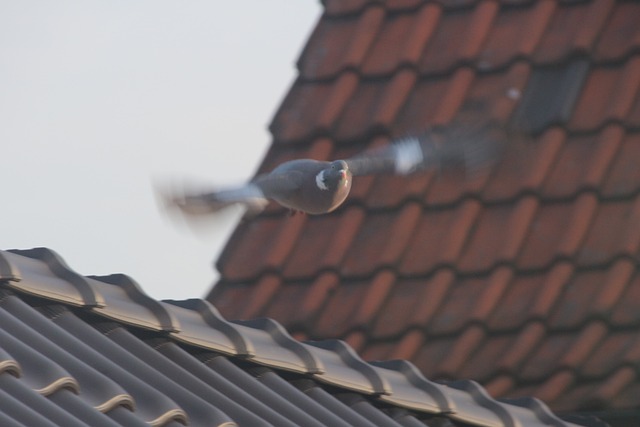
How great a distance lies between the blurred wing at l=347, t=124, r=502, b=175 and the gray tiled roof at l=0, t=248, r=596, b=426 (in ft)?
1.69

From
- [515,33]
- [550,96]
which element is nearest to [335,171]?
[550,96]

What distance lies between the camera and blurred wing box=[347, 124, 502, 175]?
4047 mm

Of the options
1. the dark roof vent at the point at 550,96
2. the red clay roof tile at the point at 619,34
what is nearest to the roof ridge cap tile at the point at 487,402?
the dark roof vent at the point at 550,96

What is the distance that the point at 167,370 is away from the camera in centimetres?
345

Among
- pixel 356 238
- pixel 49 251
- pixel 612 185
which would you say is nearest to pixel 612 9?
pixel 612 185

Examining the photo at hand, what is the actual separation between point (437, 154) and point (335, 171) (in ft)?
1.28

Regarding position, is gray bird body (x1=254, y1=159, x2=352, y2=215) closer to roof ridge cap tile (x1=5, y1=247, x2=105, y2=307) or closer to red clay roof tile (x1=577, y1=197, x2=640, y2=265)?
roof ridge cap tile (x1=5, y1=247, x2=105, y2=307)

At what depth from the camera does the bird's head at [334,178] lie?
3.78 metres

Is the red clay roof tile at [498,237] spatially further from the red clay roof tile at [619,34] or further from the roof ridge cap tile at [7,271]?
the roof ridge cap tile at [7,271]

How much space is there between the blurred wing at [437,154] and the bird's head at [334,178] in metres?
0.17

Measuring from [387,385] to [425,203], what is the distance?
160 cm

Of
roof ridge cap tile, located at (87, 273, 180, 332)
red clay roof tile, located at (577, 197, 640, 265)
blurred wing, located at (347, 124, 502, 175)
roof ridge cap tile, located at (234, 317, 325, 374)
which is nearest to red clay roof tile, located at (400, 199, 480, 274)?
red clay roof tile, located at (577, 197, 640, 265)

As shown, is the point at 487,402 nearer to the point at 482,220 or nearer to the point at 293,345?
the point at 293,345

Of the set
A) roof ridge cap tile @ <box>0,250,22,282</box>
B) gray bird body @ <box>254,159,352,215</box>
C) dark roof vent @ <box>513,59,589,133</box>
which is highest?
dark roof vent @ <box>513,59,589,133</box>
